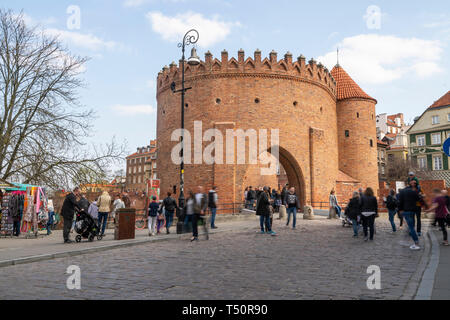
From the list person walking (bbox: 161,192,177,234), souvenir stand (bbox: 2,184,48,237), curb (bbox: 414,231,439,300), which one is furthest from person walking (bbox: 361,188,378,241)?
souvenir stand (bbox: 2,184,48,237)

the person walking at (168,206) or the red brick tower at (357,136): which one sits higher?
the red brick tower at (357,136)

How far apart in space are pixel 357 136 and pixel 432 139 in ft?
62.3

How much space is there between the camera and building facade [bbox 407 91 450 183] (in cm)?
4228

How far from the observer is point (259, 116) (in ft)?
85.4

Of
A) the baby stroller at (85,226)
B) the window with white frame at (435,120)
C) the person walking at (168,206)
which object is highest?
the window with white frame at (435,120)

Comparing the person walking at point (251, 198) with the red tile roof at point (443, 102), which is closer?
the person walking at point (251, 198)

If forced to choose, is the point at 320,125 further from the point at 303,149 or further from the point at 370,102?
the point at 370,102

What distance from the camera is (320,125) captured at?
93.5 feet

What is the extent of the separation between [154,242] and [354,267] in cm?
661

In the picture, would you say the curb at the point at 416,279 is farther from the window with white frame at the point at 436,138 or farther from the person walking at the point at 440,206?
the window with white frame at the point at 436,138

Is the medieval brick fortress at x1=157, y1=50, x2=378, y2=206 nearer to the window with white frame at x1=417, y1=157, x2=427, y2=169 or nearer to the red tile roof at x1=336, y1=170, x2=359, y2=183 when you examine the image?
the red tile roof at x1=336, y1=170, x2=359, y2=183

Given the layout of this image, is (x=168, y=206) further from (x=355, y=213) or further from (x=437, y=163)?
(x=437, y=163)

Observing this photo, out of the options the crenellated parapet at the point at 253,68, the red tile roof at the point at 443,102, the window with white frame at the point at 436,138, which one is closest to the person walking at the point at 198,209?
the crenellated parapet at the point at 253,68

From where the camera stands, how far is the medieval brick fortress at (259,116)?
25.7 meters
